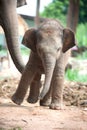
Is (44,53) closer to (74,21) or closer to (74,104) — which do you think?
(74,104)

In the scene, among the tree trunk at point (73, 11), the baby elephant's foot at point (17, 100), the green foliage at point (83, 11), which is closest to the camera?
the baby elephant's foot at point (17, 100)

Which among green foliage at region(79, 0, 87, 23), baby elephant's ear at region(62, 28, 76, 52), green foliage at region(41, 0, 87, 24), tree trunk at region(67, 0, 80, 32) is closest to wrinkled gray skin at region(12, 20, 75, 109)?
baby elephant's ear at region(62, 28, 76, 52)

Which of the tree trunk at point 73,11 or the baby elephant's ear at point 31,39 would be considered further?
the tree trunk at point 73,11

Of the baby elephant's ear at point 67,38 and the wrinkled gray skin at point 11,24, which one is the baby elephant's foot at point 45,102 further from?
the wrinkled gray skin at point 11,24

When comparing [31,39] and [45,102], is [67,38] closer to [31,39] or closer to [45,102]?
[31,39]

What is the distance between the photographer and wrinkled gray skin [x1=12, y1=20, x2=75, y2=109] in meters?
7.38

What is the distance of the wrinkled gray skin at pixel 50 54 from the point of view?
24.2 feet

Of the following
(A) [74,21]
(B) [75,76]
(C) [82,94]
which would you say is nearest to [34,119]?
(C) [82,94]

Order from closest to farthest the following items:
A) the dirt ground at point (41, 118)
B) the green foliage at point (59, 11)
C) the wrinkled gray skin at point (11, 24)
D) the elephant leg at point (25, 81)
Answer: the dirt ground at point (41, 118)
the wrinkled gray skin at point (11, 24)
the elephant leg at point (25, 81)
the green foliage at point (59, 11)

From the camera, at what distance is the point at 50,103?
8094 mm

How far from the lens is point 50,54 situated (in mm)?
7352

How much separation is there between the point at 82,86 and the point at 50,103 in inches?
111

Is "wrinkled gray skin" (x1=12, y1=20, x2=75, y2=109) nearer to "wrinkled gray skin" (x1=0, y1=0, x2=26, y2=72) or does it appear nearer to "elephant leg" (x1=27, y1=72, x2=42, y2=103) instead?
"elephant leg" (x1=27, y1=72, x2=42, y2=103)

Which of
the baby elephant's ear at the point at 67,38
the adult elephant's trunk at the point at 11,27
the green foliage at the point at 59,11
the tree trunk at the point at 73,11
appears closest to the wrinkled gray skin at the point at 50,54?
the baby elephant's ear at the point at 67,38
